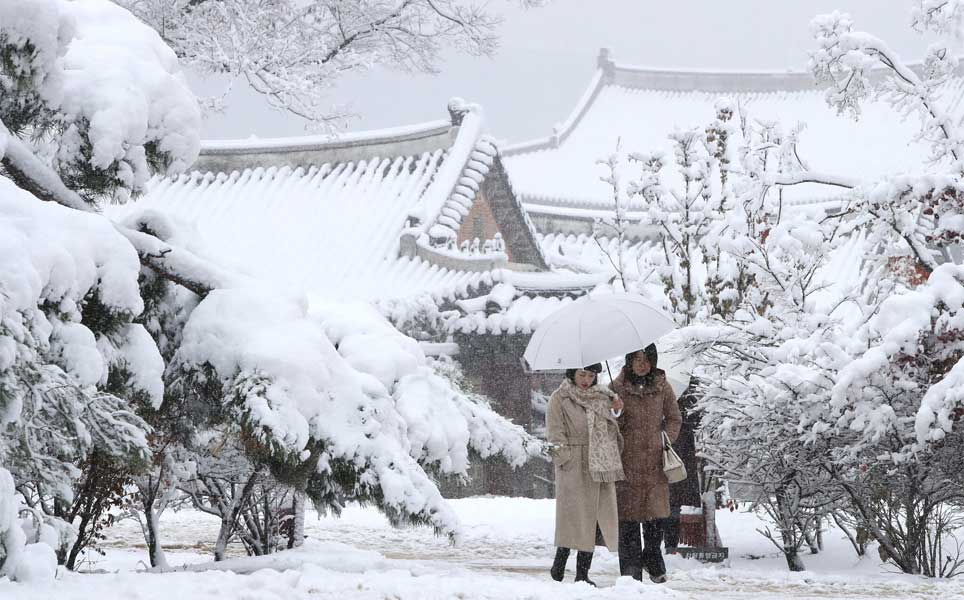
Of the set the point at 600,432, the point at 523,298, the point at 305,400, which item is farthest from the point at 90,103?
the point at 523,298

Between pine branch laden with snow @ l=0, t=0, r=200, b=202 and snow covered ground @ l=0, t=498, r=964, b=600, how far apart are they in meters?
1.65

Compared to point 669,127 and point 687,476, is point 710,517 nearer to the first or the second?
point 687,476

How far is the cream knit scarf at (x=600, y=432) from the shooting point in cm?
662

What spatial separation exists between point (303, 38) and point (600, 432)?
5486 mm

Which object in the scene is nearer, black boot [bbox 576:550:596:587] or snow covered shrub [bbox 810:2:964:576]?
black boot [bbox 576:550:596:587]

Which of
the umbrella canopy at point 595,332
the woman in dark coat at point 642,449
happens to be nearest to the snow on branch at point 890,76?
the umbrella canopy at point 595,332

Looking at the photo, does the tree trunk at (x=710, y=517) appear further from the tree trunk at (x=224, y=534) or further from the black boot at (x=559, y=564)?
the tree trunk at (x=224, y=534)

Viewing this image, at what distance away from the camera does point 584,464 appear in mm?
6707

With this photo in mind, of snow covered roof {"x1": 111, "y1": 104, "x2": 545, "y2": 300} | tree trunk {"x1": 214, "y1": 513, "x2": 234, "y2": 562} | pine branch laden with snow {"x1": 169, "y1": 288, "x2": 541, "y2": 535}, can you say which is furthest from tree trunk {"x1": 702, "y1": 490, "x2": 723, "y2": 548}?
snow covered roof {"x1": 111, "y1": 104, "x2": 545, "y2": 300}

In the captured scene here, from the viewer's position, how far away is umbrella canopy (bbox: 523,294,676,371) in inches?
281

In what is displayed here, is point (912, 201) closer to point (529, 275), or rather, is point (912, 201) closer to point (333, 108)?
point (333, 108)

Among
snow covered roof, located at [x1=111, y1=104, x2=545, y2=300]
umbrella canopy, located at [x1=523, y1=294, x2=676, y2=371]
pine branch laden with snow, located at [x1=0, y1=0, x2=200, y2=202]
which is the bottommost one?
umbrella canopy, located at [x1=523, y1=294, x2=676, y2=371]

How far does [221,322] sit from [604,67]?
108 ft

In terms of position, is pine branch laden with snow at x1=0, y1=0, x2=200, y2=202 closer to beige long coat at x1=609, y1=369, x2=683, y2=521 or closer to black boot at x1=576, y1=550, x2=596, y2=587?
beige long coat at x1=609, y1=369, x2=683, y2=521
